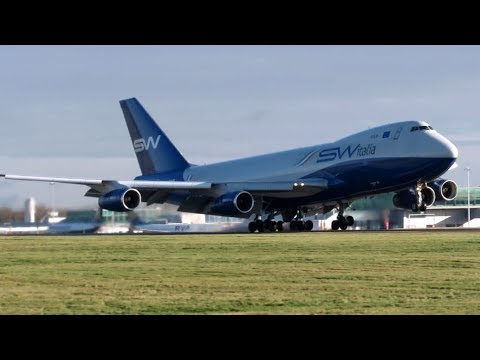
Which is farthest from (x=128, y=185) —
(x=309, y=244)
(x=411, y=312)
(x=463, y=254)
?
(x=411, y=312)

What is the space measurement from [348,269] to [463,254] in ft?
21.3

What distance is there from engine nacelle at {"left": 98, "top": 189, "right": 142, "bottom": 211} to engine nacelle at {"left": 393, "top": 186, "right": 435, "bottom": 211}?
531 inches

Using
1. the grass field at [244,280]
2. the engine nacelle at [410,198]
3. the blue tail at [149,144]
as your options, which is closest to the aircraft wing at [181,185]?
the engine nacelle at [410,198]

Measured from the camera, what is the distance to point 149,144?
207 ft

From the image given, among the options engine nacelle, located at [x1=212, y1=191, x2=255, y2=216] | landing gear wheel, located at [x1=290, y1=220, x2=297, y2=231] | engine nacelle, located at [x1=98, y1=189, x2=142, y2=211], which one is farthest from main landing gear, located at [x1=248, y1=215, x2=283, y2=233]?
engine nacelle, located at [x1=98, y1=189, x2=142, y2=211]

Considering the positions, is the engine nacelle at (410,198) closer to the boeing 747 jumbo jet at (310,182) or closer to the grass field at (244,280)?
the boeing 747 jumbo jet at (310,182)

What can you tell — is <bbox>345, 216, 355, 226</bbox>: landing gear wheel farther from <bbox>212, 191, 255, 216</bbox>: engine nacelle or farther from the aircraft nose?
the aircraft nose

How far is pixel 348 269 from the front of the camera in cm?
2242

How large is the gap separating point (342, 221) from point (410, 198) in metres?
4.50

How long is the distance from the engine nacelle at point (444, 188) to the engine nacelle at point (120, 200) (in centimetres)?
1546

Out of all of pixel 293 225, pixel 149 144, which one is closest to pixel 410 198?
pixel 293 225

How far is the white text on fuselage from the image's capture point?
153 ft
